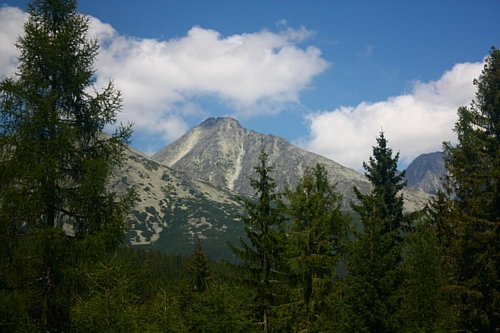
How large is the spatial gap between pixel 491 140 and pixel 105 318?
2377 centimetres

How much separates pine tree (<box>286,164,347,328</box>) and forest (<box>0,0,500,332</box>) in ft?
0.28

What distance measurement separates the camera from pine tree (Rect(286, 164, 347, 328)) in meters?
22.8

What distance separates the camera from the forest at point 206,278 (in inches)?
519

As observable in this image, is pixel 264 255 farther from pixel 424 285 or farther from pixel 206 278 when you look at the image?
pixel 424 285

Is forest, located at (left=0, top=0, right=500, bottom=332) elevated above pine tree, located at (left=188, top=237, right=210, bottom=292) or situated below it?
above

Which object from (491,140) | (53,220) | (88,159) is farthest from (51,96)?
(491,140)

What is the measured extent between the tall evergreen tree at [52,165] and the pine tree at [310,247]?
11537 millimetres

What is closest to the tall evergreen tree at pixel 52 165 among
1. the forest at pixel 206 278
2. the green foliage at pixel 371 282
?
the forest at pixel 206 278

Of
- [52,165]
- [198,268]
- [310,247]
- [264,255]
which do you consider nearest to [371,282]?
[310,247]

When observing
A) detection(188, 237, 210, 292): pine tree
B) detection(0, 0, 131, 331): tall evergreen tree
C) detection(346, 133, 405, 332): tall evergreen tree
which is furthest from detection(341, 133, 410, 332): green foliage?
detection(188, 237, 210, 292): pine tree

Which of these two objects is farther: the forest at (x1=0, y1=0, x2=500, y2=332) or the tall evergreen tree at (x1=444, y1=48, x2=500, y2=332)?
the tall evergreen tree at (x1=444, y1=48, x2=500, y2=332)

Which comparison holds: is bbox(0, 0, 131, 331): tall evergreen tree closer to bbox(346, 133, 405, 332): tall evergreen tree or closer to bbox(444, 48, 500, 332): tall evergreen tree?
bbox(346, 133, 405, 332): tall evergreen tree

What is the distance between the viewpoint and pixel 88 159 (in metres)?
14.3

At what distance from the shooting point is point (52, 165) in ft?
44.1
